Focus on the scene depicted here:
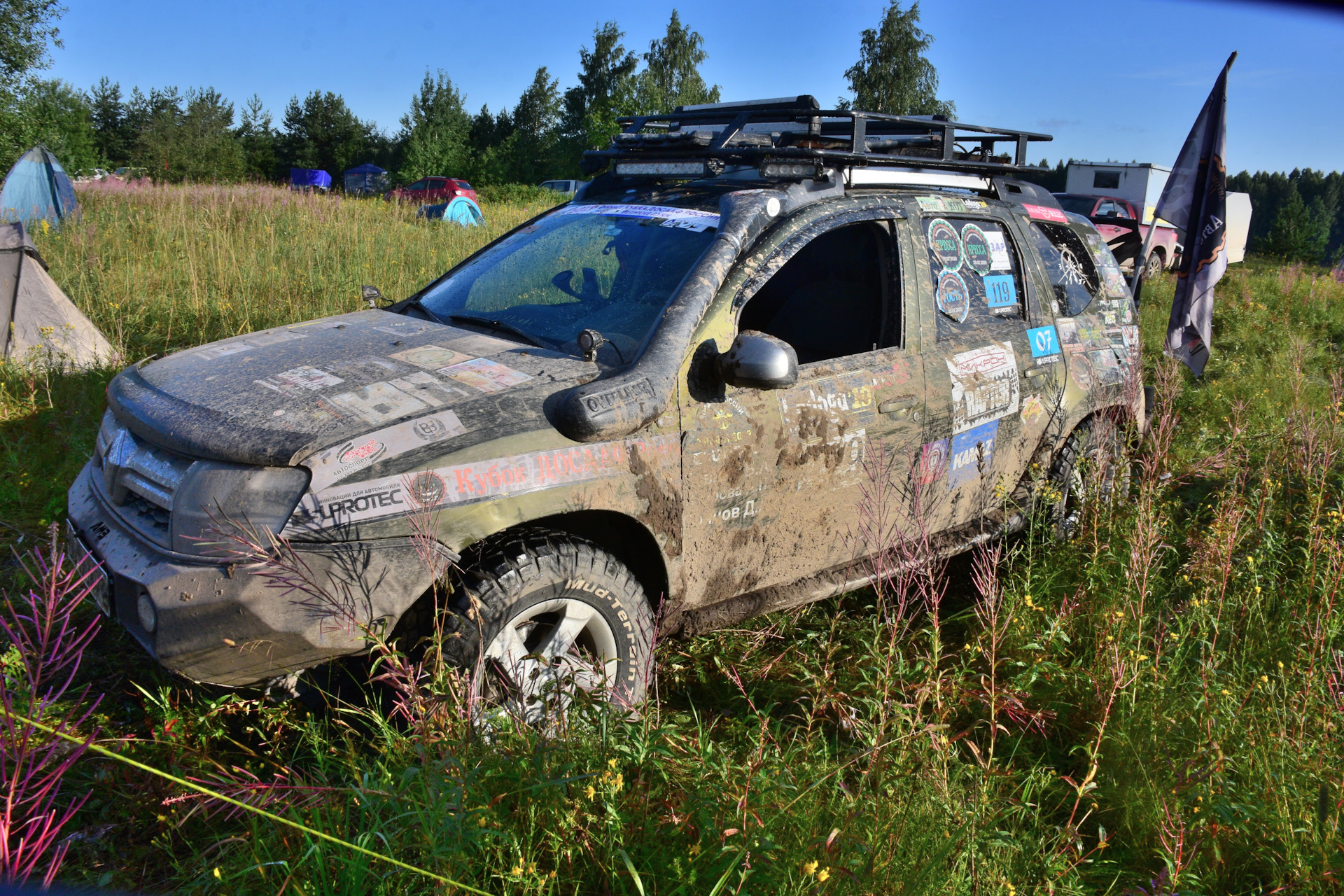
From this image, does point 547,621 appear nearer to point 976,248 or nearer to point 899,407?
point 899,407

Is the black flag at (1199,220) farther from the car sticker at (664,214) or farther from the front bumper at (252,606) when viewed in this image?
the front bumper at (252,606)

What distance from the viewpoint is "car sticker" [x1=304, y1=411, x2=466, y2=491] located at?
2.14 metres

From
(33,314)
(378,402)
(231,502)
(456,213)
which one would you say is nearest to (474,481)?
(378,402)

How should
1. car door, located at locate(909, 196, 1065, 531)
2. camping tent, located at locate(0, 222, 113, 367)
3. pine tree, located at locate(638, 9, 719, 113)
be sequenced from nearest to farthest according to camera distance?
car door, located at locate(909, 196, 1065, 531) < camping tent, located at locate(0, 222, 113, 367) < pine tree, located at locate(638, 9, 719, 113)

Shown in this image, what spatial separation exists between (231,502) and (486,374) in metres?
0.81

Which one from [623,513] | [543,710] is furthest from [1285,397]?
[543,710]

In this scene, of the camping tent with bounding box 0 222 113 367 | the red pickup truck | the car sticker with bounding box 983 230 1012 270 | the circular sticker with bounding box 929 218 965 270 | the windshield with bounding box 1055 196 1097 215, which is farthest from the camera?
the windshield with bounding box 1055 196 1097 215

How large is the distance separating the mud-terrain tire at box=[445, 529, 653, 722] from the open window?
1.27 meters

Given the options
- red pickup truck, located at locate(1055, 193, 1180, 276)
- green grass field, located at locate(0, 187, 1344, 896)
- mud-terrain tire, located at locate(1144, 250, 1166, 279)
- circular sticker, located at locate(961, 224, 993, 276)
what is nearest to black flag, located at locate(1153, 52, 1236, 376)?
green grass field, located at locate(0, 187, 1344, 896)

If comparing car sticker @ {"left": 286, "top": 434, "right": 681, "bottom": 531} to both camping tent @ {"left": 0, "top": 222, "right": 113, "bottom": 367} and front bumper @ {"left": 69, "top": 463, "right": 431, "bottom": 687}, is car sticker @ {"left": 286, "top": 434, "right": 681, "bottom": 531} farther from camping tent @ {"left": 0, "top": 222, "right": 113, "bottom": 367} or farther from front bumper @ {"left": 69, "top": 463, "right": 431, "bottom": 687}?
camping tent @ {"left": 0, "top": 222, "right": 113, "bottom": 367}

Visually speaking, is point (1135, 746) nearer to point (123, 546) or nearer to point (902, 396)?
point (902, 396)

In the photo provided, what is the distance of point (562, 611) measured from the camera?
2447mm

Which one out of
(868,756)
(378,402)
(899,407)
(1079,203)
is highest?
(1079,203)

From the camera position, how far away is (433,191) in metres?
18.7
